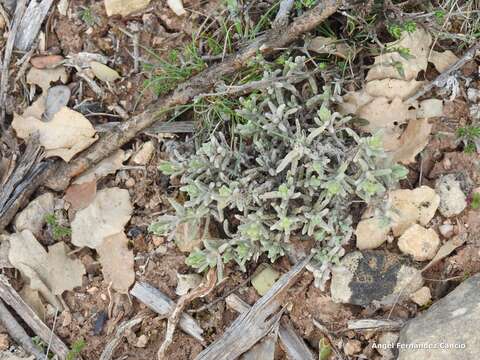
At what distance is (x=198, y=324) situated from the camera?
298 centimetres

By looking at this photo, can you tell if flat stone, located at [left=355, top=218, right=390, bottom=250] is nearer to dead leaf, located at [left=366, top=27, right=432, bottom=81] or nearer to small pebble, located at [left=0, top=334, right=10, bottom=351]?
dead leaf, located at [left=366, top=27, right=432, bottom=81]

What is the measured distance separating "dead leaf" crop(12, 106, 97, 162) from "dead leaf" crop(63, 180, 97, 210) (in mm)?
157

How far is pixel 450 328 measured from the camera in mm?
2588

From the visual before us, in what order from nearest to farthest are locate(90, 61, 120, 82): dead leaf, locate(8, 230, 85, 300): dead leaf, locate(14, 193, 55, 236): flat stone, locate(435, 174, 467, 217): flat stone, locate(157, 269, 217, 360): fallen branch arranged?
1. locate(435, 174, 467, 217): flat stone
2. locate(157, 269, 217, 360): fallen branch
3. locate(8, 230, 85, 300): dead leaf
4. locate(14, 193, 55, 236): flat stone
5. locate(90, 61, 120, 82): dead leaf

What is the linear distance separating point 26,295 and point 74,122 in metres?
0.91

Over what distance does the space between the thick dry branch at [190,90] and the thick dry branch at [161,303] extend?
70 cm

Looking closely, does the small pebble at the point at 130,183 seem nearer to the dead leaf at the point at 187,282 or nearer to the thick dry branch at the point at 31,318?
the dead leaf at the point at 187,282

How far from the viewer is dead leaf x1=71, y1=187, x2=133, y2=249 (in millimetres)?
3168

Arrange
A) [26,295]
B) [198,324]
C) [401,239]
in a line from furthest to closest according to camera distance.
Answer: [26,295], [198,324], [401,239]

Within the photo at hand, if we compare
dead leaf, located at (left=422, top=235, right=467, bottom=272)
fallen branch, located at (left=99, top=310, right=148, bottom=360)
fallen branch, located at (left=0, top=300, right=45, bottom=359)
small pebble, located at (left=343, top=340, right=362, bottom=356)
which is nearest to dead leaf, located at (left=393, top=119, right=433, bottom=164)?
dead leaf, located at (left=422, top=235, right=467, bottom=272)

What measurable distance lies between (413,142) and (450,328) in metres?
0.84

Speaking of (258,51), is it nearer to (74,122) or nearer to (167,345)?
(74,122)

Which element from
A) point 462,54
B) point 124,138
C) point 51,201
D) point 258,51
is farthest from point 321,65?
point 51,201

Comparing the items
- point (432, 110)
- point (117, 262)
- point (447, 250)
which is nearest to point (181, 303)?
point (117, 262)
